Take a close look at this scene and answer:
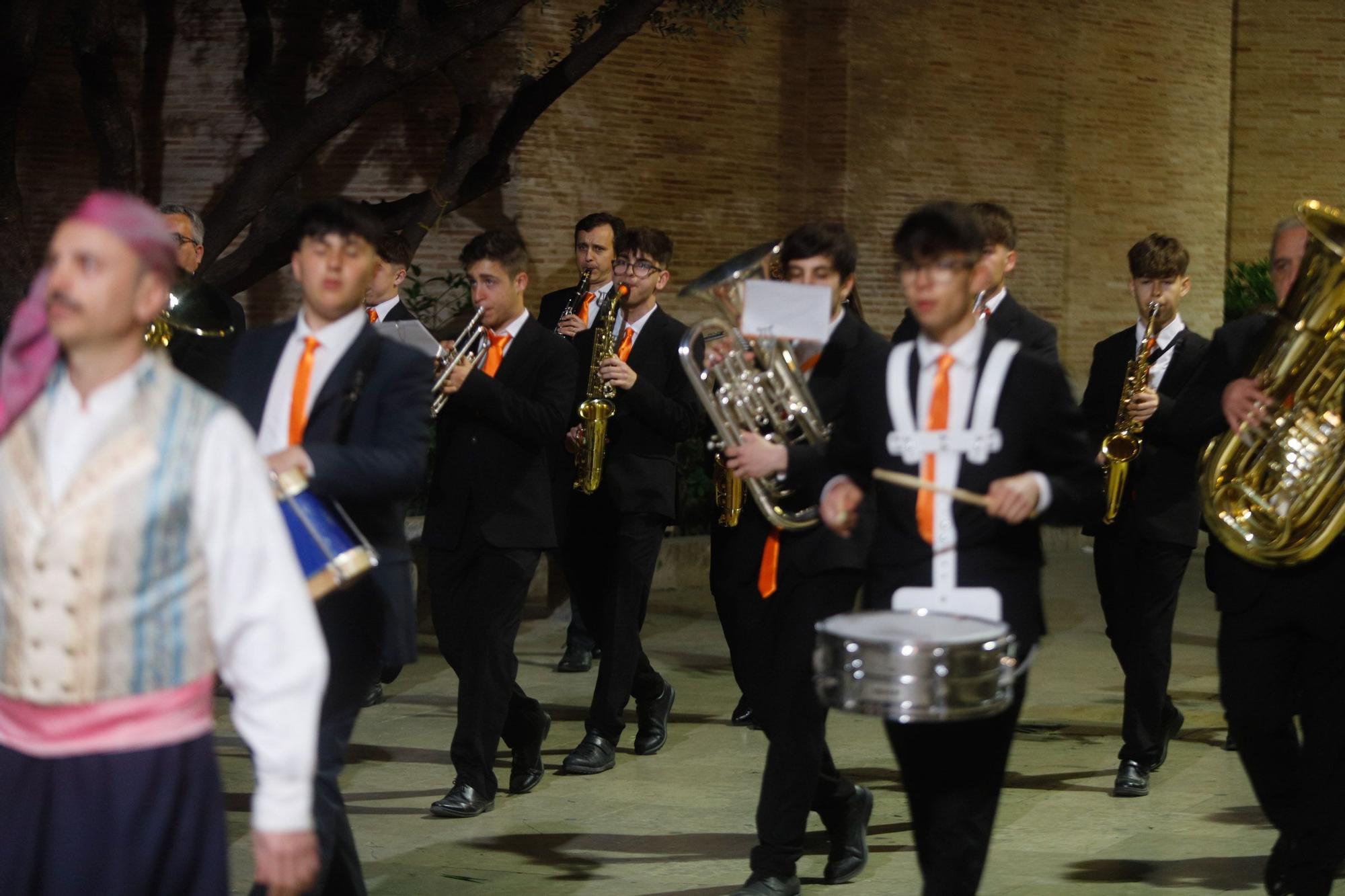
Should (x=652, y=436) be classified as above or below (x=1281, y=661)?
above

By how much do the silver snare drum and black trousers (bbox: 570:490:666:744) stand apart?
134 inches

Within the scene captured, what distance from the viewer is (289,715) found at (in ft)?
10.3

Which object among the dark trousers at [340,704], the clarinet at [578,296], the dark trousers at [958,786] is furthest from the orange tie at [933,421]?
the clarinet at [578,296]

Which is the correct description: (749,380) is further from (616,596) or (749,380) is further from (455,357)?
(616,596)

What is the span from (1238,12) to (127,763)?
1974 cm

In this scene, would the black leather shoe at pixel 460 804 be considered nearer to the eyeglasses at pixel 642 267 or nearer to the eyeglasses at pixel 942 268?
the eyeglasses at pixel 642 267

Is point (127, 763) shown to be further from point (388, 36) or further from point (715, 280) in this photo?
point (388, 36)

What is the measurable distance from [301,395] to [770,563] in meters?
1.71

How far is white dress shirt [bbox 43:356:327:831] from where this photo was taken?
312cm

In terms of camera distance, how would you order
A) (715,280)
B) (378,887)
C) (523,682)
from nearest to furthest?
1. (715,280)
2. (378,887)
3. (523,682)

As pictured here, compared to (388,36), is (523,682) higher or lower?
lower

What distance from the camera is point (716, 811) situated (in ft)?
23.1

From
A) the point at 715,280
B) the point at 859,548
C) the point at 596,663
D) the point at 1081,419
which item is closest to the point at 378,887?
the point at 859,548

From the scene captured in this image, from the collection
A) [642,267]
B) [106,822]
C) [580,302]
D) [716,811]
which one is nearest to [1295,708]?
[716,811]
